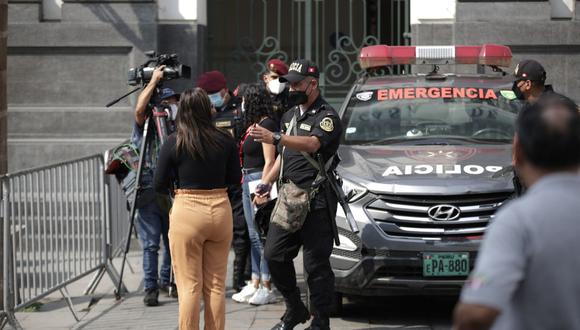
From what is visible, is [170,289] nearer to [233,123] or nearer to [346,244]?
[233,123]

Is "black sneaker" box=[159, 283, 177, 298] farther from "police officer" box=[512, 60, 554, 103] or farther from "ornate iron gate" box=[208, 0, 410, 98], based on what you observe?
"ornate iron gate" box=[208, 0, 410, 98]

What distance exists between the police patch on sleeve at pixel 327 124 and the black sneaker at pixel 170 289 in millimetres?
2793

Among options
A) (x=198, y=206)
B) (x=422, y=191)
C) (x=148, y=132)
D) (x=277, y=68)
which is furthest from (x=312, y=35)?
(x=198, y=206)

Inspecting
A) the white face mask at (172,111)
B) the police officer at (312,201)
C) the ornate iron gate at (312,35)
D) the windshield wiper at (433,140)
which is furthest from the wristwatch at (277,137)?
the ornate iron gate at (312,35)

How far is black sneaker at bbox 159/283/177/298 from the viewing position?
9242 millimetres

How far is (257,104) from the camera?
855 centimetres

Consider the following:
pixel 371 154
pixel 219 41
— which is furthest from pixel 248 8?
pixel 371 154

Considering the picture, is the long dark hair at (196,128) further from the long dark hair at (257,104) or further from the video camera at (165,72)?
the video camera at (165,72)

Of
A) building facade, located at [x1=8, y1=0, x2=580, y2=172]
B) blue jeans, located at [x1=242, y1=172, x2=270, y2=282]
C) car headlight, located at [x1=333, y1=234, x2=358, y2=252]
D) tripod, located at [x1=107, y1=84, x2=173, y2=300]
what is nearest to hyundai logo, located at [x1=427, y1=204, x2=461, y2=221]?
car headlight, located at [x1=333, y1=234, x2=358, y2=252]

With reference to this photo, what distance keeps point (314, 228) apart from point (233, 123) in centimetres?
224

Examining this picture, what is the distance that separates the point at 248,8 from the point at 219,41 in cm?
61

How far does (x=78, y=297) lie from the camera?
31.4 feet

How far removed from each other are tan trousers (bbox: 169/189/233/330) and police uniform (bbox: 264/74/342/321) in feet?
1.95

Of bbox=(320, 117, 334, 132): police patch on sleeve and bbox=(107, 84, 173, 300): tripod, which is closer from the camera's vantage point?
bbox=(320, 117, 334, 132): police patch on sleeve
